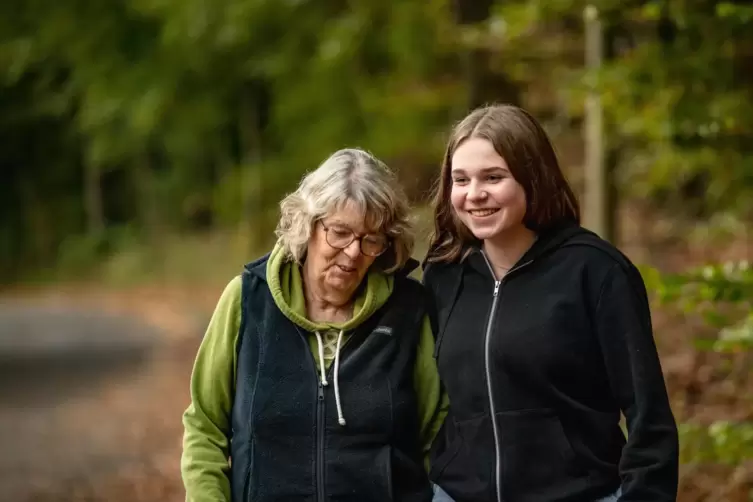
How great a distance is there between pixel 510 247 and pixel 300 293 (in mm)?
659

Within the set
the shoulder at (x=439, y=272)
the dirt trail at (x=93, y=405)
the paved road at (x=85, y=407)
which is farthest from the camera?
the paved road at (x=85, y=407)

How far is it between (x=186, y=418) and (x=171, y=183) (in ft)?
75.0

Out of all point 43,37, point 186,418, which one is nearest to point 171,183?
point 43,37

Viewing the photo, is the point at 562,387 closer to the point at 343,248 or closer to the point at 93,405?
the point at 343,248

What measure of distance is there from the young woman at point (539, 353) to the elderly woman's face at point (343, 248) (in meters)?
0.29

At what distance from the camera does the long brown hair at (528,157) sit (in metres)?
2.81

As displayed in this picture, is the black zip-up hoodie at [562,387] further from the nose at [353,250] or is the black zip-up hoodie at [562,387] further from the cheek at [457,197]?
the nose at [353,250]

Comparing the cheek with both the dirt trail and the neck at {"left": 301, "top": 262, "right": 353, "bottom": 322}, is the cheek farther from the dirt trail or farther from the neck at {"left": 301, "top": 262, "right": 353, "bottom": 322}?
the dirt trail

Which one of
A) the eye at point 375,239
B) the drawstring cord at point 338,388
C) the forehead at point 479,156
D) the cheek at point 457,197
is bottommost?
the drawstring cord at point 338,388

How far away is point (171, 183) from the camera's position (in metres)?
25.3

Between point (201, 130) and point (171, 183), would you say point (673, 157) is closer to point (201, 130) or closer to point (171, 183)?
point (201, 130)

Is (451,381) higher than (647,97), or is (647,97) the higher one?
(647,97)

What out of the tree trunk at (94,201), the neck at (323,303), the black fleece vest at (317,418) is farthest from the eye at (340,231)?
the tree trunk at (94,201)

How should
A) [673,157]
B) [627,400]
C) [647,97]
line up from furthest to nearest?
[673,157]
[647,97]
[627,400]
